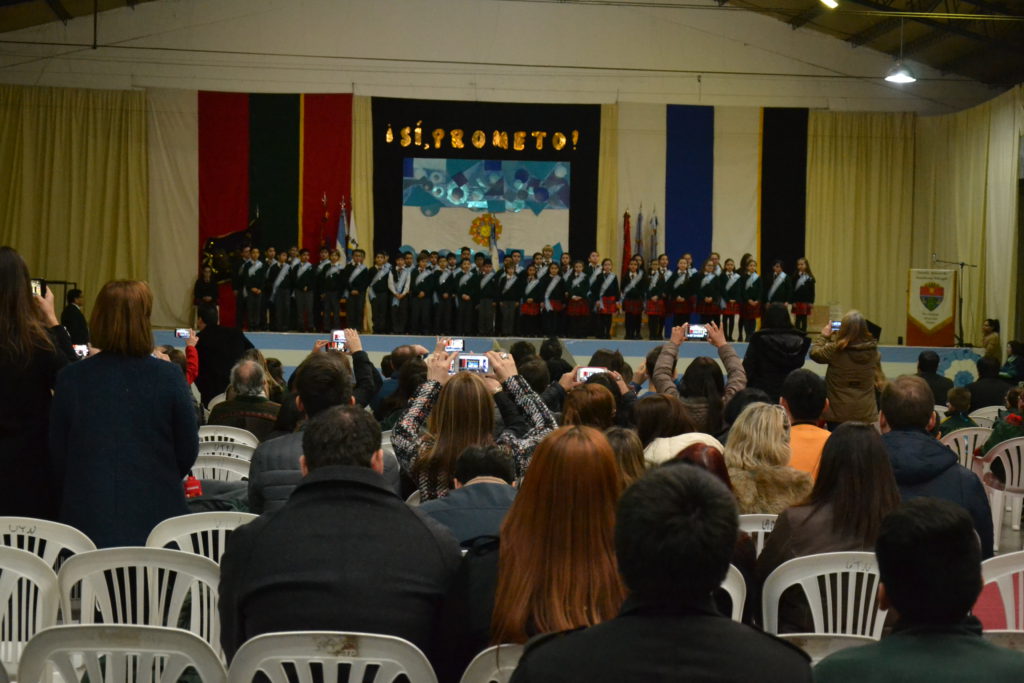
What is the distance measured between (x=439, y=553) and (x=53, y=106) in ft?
56.6

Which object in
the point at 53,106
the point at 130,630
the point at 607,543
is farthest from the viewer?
the point at 53,106

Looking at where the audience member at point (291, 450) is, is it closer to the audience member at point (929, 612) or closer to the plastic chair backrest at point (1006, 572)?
the plastic chair backrest at point (1006, 572)

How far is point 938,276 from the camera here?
15.2m

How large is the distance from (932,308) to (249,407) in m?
12.1

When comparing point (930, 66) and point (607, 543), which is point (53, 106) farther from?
point (607, 543)

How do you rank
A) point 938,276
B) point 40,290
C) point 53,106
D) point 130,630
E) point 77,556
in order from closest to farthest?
point 130,630
point 77,556
point 40,290
point 938,276
point 53,106

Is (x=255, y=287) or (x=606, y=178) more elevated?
(x=606, y=178)

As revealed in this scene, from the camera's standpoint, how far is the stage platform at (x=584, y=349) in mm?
13273

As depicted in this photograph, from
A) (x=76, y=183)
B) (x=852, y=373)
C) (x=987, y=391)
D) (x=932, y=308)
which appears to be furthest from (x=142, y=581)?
(x=76, y=183)

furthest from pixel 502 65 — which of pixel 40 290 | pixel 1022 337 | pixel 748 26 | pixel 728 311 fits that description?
pixel 40 290

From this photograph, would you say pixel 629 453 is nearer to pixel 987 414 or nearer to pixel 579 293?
pixel 987 414

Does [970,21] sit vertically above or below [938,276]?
above

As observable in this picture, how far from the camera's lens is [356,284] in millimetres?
15906

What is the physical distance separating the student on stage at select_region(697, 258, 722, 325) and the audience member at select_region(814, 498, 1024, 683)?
546 inches
